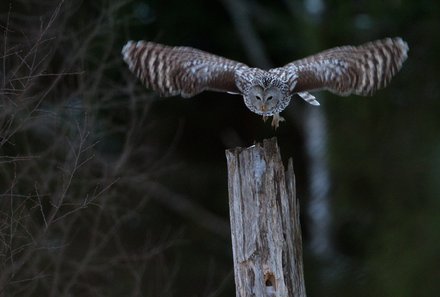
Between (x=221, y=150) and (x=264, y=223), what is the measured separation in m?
8.45

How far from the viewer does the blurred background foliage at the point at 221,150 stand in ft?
36.0

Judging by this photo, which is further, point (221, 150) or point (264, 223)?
point (221, 150)

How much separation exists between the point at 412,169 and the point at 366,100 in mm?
976

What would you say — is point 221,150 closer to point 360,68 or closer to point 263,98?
point 263,98

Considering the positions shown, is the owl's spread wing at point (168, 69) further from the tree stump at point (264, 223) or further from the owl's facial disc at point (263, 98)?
the tree stump at point (264, 223)

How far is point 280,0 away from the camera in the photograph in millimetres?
14406

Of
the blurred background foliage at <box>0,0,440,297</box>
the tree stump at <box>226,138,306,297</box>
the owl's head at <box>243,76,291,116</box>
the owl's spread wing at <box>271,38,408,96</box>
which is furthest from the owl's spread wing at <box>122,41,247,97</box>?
the blurred background foliage at <box>0,0,440,297</box>

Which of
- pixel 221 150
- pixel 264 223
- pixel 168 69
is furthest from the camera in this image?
pixel 221 150

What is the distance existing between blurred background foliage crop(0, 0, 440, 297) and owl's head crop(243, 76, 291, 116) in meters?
2.27

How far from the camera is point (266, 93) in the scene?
7773 mm

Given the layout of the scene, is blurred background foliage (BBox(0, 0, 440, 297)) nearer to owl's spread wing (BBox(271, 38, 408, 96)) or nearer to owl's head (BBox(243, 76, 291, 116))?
owl's head (BBox(243, 76, 291, 116))

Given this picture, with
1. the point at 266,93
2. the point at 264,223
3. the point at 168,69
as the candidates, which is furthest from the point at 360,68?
the point at 264,223

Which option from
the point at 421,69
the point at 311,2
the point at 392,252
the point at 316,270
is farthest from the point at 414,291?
the point at 311,2

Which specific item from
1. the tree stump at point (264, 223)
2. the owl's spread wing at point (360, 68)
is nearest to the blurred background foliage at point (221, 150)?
the owl's spread wing at point (360, 68)
